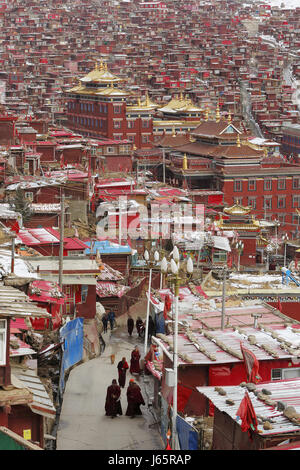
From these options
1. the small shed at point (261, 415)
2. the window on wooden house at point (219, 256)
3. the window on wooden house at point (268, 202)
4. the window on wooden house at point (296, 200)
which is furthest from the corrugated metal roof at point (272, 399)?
the window on wooden house at point (296, 200)

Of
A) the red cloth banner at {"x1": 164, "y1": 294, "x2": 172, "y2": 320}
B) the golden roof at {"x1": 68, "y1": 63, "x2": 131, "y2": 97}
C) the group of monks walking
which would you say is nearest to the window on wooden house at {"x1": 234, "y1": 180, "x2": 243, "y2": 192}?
the golden roof at {"x1": 68, "y1": 63, "x2": 131, "y2": 97}

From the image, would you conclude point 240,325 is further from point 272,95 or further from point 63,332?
point 272,95

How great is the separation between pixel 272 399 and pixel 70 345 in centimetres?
753

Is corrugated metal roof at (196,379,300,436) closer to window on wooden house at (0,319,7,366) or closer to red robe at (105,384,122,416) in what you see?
window on wooden house at (0,319,7,366)

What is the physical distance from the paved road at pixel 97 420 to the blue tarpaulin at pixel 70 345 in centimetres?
38

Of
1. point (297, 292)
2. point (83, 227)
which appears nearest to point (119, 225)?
point (83, 227)

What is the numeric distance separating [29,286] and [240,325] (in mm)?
4134

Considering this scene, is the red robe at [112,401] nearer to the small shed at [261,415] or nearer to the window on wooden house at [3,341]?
the small shed at [261,415]

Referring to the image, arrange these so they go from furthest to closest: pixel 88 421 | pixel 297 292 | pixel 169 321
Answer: pixel 297 292, pixel 169 321, pixel 88 421

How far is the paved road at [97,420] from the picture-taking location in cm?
1700

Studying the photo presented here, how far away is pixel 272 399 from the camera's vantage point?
13.5m

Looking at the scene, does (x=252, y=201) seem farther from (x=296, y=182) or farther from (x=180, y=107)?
(x=180, y=107)

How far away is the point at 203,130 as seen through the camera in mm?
64125

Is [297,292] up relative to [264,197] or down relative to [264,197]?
up
